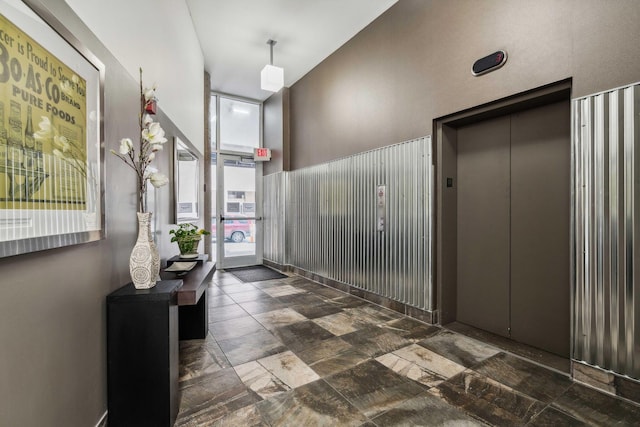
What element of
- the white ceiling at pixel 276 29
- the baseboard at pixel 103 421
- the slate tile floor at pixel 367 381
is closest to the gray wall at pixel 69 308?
the baseboard at pixel 103 421

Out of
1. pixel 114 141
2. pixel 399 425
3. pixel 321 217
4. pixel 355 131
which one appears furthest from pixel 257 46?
pixel 399 425

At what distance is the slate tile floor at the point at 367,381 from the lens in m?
1.87

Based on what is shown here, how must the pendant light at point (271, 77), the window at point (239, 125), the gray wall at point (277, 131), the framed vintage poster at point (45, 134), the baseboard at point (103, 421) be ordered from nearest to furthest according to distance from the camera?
the framed vintage poster at point (45, 134) → the baseboard at point (103, 421) → the pendant light at point (271, 77) → the gray wall at point (277, 131) → the window at point (239, 125)

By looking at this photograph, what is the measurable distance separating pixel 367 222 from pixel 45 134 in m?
3.56

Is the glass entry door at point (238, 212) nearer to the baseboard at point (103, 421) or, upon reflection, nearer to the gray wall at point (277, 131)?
the gray wall at point (277, 131)

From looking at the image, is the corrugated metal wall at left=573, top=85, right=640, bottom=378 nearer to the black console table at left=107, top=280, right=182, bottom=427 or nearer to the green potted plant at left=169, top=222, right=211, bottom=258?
the black console table at left=107, top=280, right=182, bottom=427

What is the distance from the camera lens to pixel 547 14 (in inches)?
94.5

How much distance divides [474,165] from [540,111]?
76cm

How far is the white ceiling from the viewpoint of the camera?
3.89 m

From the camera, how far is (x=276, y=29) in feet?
14.4

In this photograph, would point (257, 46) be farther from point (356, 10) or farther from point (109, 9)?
point (109, 9)

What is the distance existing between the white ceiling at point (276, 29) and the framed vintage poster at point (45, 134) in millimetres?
3048

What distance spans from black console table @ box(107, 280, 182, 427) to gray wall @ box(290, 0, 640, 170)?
3183 millimetres

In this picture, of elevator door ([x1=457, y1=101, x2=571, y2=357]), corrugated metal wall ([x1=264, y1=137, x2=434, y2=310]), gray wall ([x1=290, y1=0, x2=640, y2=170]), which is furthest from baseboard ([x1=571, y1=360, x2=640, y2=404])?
gray wall ([x1=290, y1=0, x2=640, y2=170])
